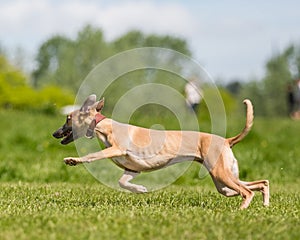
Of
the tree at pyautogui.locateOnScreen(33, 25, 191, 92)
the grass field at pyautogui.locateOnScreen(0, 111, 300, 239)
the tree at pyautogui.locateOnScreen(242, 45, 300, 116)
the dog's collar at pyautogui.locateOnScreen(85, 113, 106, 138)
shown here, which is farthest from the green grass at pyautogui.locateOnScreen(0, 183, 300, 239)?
the tree at pyautogui.locateOnScreen(242, 45, 300, 116)

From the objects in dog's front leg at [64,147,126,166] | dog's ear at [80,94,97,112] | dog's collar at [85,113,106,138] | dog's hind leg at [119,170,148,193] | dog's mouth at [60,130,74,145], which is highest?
dog's ear at [80,94,97,112]

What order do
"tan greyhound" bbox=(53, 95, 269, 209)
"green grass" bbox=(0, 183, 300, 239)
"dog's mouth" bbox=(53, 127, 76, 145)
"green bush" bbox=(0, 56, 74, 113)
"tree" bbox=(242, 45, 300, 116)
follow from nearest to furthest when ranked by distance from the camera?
1. "green grass" bbox=(0, 183, 300, 239)
2. "tan greyhound" bbox=(53, 95, 269, 209)
3. "dog's mouth" bbox=(53, 127, 76, 145)
4. "green bush" bbox=(0, 56, 74, 113)
5. "tree" bbox=(242, 45, 300, 116)

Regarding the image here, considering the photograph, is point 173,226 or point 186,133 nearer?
point 173,226

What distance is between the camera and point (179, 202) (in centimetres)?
934

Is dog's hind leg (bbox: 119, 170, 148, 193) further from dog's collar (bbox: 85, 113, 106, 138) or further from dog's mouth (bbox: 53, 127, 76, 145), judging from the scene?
dog's mouth (bbox: 53, 127, 76, 145)

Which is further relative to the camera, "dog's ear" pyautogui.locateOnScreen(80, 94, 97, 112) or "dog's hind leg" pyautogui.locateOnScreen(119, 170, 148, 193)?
"dog's hind leg" pyautogui.locateOnScreen(119, 170, 148, 193)

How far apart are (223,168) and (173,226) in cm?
227

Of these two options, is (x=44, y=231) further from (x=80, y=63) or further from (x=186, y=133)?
(x=80, y=63)

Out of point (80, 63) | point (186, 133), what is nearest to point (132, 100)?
point (186, 133)

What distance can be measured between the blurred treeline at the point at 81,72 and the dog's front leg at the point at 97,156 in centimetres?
4174

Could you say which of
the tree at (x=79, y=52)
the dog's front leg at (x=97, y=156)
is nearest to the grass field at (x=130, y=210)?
the dog's front leg at (x=97, y=156)

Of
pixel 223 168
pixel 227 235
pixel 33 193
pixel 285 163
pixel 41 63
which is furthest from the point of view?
pixel 41 63

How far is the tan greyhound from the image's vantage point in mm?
8672

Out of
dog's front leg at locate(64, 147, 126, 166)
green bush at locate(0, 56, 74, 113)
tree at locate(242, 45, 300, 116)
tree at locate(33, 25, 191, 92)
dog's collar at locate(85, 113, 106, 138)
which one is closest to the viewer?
dog's front leg at locate(64, 147, 126, 166)
